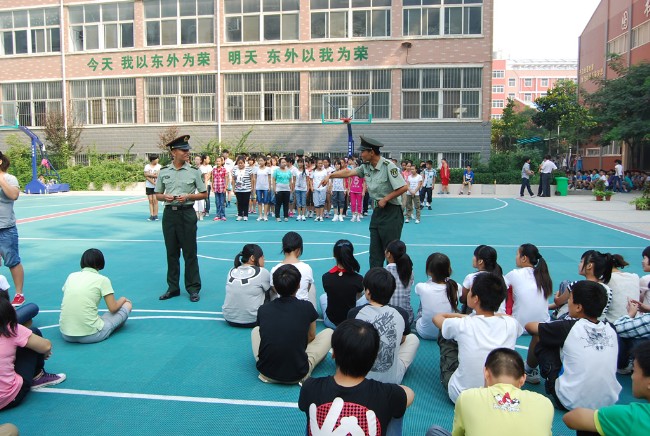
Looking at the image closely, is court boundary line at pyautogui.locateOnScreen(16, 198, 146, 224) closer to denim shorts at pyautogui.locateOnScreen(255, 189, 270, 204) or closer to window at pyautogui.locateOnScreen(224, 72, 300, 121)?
denim shorts at pyautogui.locateOnScreen(255, 189, 270, 204)

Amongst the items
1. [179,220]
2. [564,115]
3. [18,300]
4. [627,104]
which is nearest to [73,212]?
[18,300]

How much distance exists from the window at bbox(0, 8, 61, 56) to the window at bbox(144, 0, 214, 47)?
5.20m

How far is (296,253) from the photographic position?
5.68 metres

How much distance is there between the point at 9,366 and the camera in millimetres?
3844

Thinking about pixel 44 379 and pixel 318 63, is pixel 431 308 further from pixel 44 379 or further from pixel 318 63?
pixel 318 63

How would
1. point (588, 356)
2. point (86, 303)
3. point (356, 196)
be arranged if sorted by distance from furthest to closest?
point (356, 196) < point (86, 303) < point (588, 356)

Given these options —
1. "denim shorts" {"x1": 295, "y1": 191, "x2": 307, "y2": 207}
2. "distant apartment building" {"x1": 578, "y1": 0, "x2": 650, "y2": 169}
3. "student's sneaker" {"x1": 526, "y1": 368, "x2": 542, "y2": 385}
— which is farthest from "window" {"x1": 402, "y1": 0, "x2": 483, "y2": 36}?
"student's sneaker" {"x1": 526, "y1": 368, "x2": 542, "y2": 385}

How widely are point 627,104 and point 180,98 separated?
20817mm

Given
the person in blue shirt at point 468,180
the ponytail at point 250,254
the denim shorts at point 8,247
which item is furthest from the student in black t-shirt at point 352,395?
the person in blue shirt at point 468,180

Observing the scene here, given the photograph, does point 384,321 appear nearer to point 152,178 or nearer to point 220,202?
point 152,178

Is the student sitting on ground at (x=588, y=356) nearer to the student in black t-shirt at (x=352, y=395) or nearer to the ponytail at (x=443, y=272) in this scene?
the ponytail at (x=443, y=272)

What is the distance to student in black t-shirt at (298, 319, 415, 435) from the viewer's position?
8.16ft

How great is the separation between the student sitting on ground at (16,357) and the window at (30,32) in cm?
2958

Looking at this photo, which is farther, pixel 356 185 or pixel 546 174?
pixel 546 174
